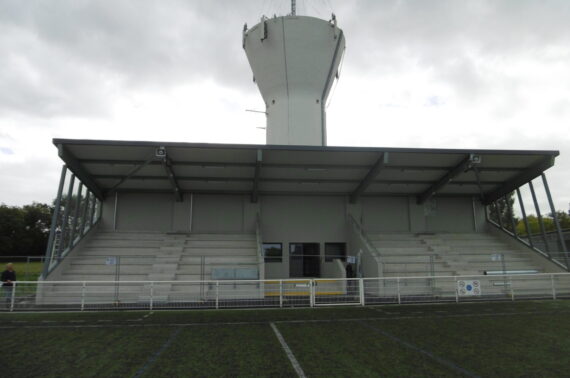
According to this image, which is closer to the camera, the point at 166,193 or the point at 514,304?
the point at 514,304

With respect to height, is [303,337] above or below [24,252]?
below

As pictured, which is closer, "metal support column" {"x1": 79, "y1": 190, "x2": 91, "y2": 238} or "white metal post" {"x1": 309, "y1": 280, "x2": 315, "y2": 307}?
"white metal post" {"x1": 309, "y1": 280, "x2": 315, "y2": 307}

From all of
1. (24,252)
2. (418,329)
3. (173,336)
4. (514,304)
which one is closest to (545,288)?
(514,304)

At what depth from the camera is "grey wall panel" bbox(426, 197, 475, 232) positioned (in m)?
23.7

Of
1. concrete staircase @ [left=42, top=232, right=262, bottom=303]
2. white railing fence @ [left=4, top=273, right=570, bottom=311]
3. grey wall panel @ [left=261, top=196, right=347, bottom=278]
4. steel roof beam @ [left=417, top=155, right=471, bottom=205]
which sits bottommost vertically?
white railing fence @ [left=4, top=273, right=570, bottom=311]

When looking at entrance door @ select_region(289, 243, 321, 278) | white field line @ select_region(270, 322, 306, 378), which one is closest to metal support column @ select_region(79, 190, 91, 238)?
entrance door @ select_region(289, 243, 321, 278)

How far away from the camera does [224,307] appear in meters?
12.9

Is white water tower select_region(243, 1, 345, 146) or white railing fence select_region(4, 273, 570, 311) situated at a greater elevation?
white water tower select_region(243, 1, 345, 146)

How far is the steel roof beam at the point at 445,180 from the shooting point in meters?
18.9

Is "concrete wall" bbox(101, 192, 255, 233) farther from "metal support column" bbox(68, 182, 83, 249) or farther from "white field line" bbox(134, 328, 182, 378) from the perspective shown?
"white field line" bbox(134, 328, 182, 378)

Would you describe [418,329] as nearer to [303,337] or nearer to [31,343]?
[303,337]

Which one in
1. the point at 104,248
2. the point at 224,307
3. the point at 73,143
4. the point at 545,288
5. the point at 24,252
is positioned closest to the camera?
the point at 224,307

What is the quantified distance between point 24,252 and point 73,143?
4858 centimetres

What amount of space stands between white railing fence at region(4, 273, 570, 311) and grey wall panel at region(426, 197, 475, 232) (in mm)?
8073
